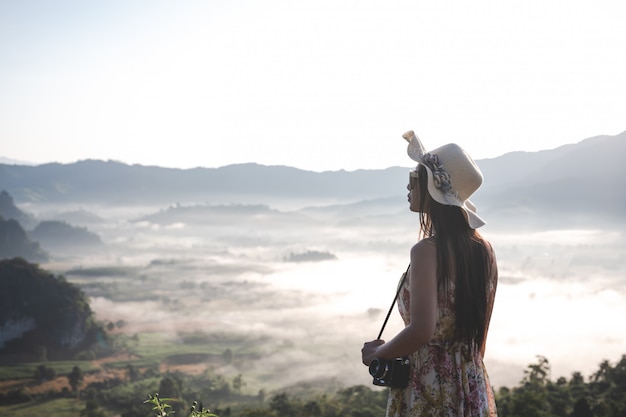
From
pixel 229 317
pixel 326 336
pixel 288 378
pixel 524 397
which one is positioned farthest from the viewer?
pixel 229 317

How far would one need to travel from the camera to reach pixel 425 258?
6.68 feet

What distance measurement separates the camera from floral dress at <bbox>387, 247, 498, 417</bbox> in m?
2.22

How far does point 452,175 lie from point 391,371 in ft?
2.55

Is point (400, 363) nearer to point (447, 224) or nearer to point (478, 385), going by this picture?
point (478, 385)

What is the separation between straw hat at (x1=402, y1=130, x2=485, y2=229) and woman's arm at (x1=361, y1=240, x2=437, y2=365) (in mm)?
210

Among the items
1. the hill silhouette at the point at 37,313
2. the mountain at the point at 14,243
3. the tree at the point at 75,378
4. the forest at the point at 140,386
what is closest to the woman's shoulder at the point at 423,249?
the forest at the point at 140,386

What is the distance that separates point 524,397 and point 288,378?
9330 cm

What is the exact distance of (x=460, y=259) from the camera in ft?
6.93

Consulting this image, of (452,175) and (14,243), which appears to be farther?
(14,243)

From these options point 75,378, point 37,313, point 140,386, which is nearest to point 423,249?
point 140,386

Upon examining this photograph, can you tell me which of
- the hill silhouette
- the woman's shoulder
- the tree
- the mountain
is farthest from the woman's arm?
the mountain

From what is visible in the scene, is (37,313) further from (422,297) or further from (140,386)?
(422,297)

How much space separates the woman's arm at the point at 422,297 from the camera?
6.58 feet

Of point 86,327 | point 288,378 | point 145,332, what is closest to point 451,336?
point 86,327
